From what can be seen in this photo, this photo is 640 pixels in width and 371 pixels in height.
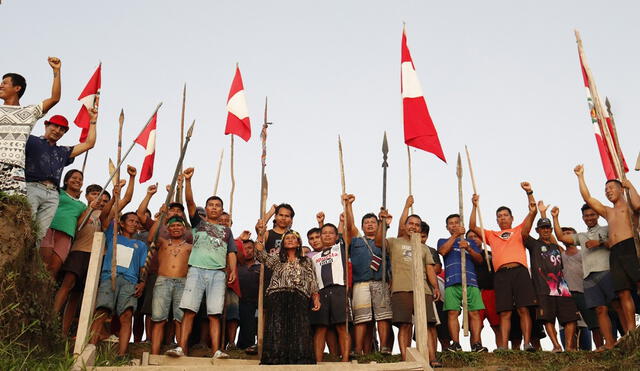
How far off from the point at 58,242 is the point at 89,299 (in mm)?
1856

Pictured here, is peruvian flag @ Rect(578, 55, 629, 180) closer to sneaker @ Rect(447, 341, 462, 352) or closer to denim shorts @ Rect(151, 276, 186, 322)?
sneaker @ Rect(447, 341, 462, 352)

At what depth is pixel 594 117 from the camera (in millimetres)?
9438

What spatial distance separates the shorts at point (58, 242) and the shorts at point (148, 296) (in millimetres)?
1087

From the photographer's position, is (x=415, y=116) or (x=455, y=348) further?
(x=415, y=116)

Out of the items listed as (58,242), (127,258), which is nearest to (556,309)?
(127,258)

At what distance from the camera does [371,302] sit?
810 centimetres

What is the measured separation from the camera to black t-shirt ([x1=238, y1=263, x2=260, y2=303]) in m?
A: 8.92

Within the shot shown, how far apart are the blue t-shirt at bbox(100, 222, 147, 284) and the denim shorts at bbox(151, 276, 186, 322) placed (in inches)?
14.6

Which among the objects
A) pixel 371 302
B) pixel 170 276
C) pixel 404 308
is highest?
pixel 170 276

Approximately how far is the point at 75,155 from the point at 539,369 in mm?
5689

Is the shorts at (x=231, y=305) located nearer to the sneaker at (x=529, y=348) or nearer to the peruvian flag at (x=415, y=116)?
the peruvian flag at (x=415, y=116)

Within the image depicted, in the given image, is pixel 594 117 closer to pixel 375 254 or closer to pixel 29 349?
pixel 375 254

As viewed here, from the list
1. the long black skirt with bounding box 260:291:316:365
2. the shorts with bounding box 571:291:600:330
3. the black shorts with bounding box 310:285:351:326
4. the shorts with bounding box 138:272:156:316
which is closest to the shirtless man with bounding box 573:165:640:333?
the shorts with bounding box 571:291:600:330

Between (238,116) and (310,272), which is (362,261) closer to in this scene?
(310,272)
